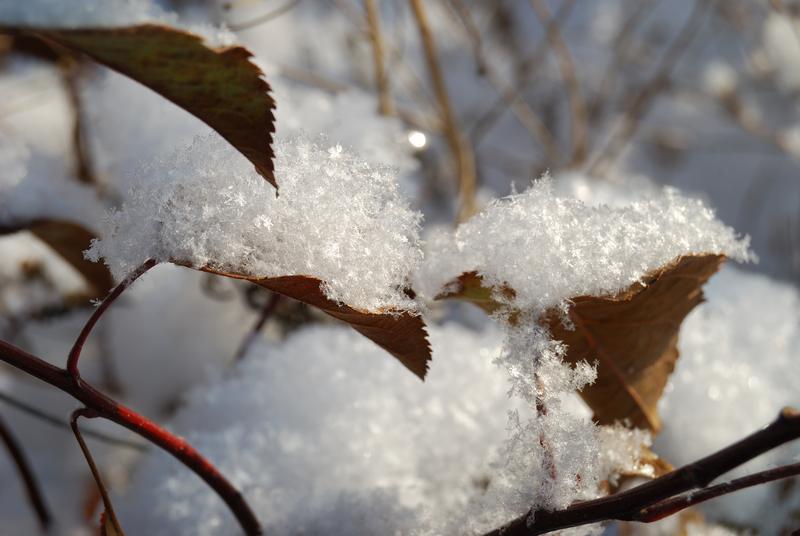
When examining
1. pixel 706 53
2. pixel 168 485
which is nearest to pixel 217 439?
pixel 168 485

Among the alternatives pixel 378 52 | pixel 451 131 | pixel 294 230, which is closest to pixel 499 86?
pixel 451 131

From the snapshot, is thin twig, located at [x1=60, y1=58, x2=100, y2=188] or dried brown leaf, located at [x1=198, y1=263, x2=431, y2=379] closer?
dried brown leaf, located at [x1=198, y1=263, x2=431, y2=379]

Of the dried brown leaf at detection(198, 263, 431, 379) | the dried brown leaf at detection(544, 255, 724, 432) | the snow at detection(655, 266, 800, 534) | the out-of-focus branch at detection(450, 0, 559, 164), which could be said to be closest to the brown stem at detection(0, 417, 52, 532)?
the dried brown leaf at detection(198, 263, 431, 379)

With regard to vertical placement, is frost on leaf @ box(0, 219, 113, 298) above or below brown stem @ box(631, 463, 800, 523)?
above

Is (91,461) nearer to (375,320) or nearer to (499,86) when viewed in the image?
(375,320)

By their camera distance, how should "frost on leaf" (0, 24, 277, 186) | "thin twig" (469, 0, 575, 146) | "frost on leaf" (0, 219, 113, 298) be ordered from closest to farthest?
"frost on leaf" (0, 24, 277, 186), "frost on leaf" (0, 219, 113, 298), "thin twig" (469, 0, 575, 146)

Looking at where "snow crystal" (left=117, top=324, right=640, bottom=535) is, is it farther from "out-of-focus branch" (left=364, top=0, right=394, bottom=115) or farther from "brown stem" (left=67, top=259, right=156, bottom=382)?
"out-of-focus branch" (left=364, top=0, right=394, bottom=115)
